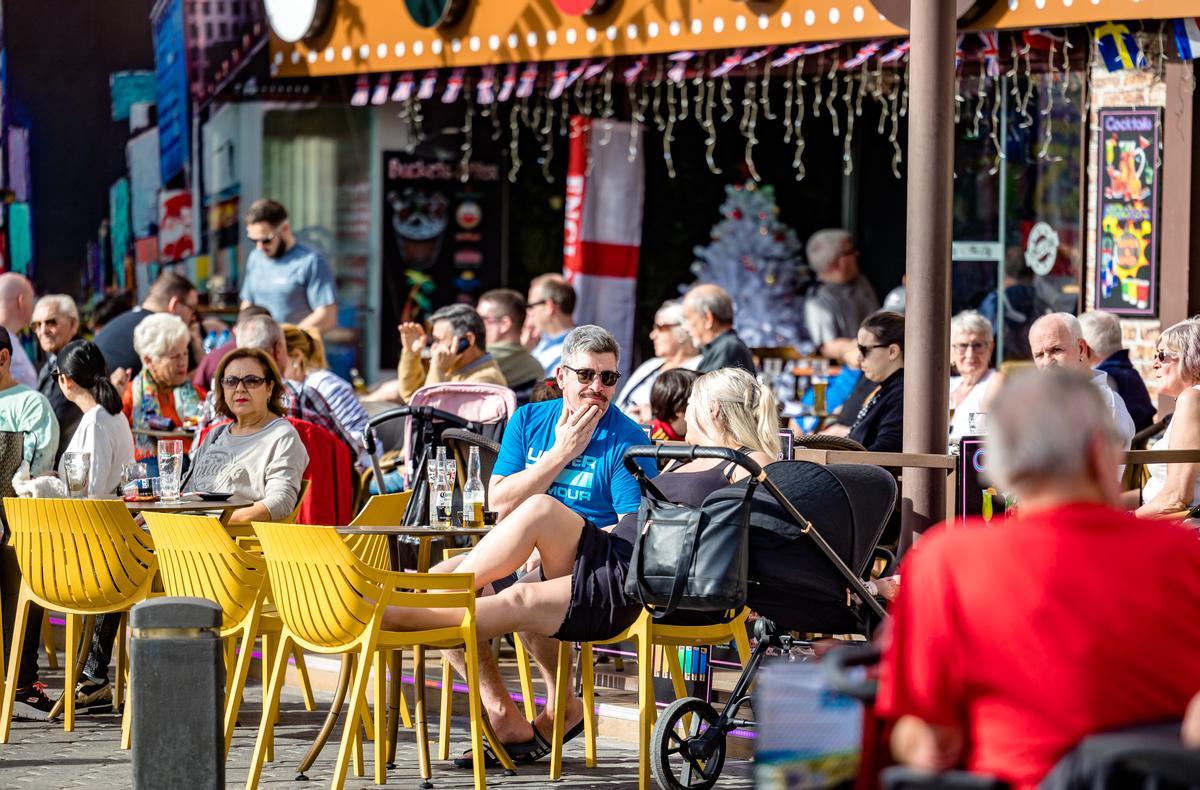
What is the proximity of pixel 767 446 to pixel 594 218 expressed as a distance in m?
7.09

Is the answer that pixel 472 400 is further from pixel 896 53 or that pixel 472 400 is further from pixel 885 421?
pixel 896 53

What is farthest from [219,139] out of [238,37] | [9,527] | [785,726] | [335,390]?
[785,726]

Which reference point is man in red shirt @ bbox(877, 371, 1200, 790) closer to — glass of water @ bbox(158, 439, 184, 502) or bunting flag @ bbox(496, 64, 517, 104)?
glass of water @ bbox(158, 439, 184, 502)

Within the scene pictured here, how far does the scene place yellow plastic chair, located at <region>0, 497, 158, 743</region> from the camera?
23.8 feet

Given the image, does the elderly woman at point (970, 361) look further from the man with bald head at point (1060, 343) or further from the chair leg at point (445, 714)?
the chair leg at point (445, 714)

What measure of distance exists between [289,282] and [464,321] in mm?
3112

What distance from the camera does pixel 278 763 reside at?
22.2 ft

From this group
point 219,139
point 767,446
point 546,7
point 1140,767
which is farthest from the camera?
point 219,139

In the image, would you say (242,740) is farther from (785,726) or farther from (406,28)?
(406,28)

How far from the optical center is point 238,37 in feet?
45.9

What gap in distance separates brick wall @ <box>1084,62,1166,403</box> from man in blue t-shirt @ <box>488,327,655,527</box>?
16.2ft

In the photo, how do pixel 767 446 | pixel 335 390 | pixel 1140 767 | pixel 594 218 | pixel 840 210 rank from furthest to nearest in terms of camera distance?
1. pixel 840 210
2. pixel 594 218
3. pixel 335 390
4. pixel 767 446
5. pixel 1140 767

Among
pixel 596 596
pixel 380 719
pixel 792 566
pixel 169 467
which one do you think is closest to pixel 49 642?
pixel 169 467

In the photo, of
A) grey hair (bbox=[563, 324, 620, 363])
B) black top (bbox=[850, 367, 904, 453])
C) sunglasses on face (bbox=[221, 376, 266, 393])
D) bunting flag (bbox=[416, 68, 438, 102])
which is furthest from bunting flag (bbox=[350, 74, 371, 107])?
grey hair (bbox=[563, 324, 620, 363])
